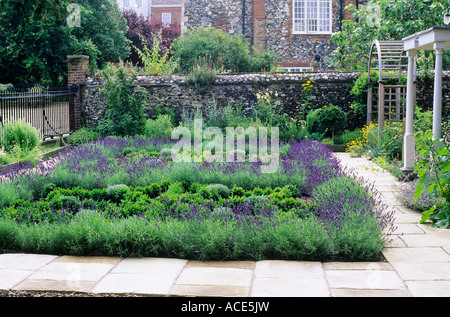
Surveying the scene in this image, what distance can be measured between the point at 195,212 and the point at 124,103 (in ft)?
26.1

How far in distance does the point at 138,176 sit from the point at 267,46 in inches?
683

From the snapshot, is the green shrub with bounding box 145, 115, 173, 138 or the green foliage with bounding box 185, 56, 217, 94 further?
the green foliage with bounding box 185, 56, 217, 94

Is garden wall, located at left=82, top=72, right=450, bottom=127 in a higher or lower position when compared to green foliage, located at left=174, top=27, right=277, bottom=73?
lower

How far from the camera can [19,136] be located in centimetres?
1067

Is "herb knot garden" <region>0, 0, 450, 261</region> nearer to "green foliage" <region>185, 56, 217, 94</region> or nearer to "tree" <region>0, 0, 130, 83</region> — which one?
"green foliage" <region>185, 56, 217, 94</region>

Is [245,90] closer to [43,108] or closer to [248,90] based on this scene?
[248,90]

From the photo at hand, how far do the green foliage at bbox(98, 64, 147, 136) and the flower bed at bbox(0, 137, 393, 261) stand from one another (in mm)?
4576

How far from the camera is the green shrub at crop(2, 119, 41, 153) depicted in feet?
34.6

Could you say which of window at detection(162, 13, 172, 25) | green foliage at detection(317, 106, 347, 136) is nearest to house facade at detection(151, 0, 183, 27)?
window at detection(162, 13, 172, 25)

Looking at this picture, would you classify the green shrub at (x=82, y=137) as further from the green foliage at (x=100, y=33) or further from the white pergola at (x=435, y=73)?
the green foliage at (x=100, y=33)

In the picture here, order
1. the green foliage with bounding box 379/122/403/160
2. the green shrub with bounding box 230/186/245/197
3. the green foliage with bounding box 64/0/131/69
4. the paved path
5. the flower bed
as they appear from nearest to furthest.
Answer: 1. the paved path
2. the flower bed
3. the green shrub with bounding box 230/186/245/197
4. the green foliage with bounding box 379/122/403/160
5. the green foliage with bounding box 64/0/131/69

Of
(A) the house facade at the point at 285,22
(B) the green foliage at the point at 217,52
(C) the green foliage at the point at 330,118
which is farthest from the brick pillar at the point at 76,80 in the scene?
(A) the house facade at the point at 285,22

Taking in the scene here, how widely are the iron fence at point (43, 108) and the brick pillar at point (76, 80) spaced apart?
57 mm

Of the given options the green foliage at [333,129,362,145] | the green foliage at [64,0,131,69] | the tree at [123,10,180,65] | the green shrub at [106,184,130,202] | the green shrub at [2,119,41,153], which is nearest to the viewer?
the green shrub at [106,184,130,202]
